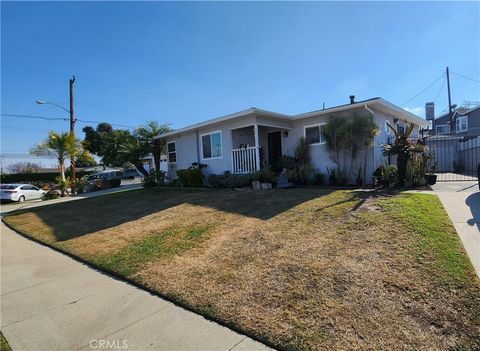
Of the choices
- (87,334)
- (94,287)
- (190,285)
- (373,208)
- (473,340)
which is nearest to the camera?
(473,340)

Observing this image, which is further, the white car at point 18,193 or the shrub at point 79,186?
the shrub at point 79,186

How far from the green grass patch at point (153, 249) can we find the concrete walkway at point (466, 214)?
14.4 feet

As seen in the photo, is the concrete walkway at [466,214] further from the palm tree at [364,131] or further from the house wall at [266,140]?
the house wall at [266,140]

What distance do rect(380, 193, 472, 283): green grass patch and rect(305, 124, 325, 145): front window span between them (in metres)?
5.58

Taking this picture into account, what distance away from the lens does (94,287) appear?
4496 millimetres

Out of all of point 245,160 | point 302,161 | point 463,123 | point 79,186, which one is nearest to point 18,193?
point 79,186

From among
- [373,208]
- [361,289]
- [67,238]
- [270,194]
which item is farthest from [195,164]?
[361,289]

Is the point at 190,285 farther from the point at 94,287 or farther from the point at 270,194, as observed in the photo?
the point at 270,194

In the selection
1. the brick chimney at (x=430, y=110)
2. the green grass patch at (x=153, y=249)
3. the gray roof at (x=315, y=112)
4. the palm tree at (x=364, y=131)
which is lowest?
the green grass patch at (x=153, y=249)

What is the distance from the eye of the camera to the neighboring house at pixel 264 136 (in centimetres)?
1176

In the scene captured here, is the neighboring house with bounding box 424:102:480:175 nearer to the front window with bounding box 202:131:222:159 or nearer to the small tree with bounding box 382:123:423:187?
the small tree with bounding box 382:123:423:187

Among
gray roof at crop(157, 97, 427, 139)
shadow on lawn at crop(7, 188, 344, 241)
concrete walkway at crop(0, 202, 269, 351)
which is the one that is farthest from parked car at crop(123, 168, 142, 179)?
concrete walkway at crop(0, 202, 269, 351)

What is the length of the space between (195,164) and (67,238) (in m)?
8.25

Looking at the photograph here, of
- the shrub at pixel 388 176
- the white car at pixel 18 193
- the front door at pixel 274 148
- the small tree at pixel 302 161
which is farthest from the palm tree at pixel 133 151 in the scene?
the shrub at pixel 388 176
